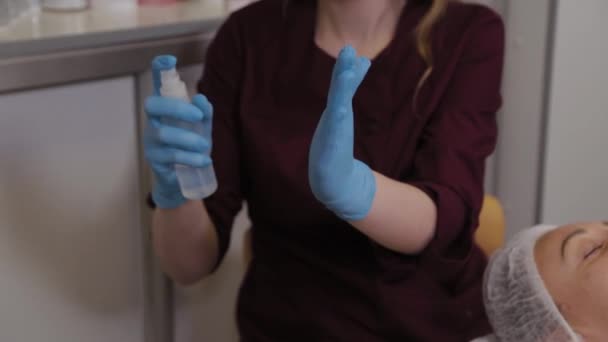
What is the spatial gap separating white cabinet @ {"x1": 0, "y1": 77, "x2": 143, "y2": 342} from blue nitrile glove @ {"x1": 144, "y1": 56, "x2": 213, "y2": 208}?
0.59 ft

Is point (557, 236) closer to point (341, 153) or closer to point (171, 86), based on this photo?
point (341, 153)

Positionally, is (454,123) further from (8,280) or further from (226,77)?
(8,280)

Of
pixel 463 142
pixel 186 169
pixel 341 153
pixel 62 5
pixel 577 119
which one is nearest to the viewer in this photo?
pixel 341 153

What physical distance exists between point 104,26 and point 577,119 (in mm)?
893

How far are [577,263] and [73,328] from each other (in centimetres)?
61

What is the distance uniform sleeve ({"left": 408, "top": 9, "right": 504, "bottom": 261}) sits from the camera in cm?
88

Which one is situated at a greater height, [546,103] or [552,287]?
[552,287]

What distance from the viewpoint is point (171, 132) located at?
0.76 meters

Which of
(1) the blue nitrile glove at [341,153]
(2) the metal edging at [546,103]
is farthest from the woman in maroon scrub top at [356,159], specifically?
(2) the metal edging at [546,103]

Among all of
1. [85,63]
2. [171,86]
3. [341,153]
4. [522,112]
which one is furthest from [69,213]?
[522,112]

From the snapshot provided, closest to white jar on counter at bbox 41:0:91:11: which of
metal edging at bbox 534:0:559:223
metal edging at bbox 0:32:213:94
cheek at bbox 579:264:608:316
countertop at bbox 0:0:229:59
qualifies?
countertop at bbox 0:0:229:59

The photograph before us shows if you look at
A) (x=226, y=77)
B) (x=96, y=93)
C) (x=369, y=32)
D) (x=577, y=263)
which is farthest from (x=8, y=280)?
(x=577, y=263)

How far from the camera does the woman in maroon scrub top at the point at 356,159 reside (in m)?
0.92

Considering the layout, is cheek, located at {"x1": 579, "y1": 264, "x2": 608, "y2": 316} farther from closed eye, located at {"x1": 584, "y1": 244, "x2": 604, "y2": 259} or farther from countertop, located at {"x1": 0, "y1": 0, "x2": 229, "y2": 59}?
countertop, located at {"x1": 0, "y1": 0, "x2": 229, "y2": 59}
